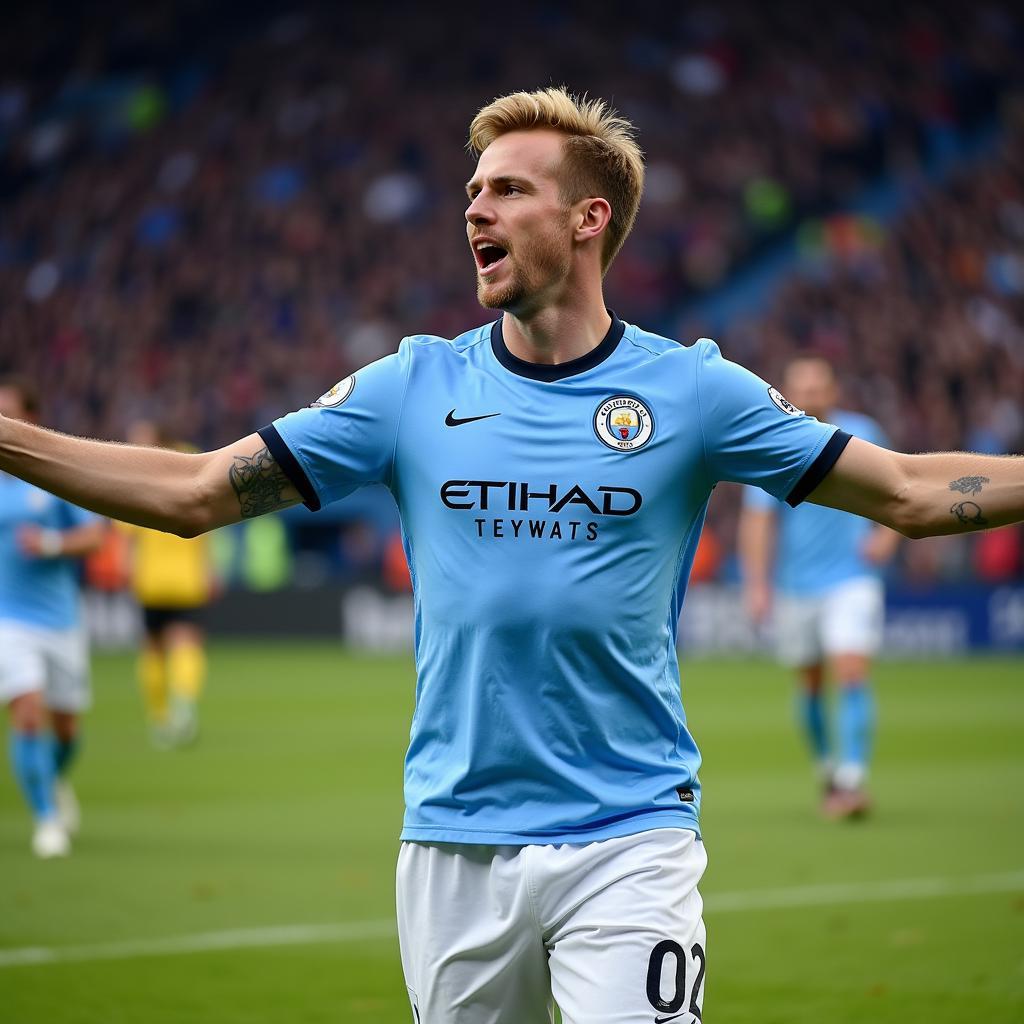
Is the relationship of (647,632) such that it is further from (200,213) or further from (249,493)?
(200,213)

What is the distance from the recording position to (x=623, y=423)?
11.7ft

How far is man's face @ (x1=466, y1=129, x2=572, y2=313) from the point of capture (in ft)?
11.9

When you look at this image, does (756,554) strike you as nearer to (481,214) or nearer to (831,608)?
(831,608)

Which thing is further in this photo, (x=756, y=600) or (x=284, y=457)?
(x=756, y=600)

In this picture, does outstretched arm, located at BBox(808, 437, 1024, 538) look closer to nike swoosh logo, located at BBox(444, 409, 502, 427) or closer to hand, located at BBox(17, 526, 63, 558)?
nike swoosh logo, located at BBox(444, 409, 502, 427)

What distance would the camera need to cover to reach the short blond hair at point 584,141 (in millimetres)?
3674

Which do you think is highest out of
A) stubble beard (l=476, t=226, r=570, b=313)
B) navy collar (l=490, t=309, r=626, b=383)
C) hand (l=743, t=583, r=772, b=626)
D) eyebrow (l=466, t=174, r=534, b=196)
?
eyebrow (l=466, t=174, r=534, b=196)

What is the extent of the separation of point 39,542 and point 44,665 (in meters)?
0.72

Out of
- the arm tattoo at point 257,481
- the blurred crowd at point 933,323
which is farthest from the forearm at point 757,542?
the blurred crowd at point 933,323

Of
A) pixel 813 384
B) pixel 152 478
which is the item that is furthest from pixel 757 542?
pixel 152 478

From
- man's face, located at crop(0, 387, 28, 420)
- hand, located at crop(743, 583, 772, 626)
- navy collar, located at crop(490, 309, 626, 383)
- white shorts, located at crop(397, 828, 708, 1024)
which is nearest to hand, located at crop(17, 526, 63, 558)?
man's face, located at crop(0, 387, 28, 420)

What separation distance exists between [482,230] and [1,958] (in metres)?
4.69

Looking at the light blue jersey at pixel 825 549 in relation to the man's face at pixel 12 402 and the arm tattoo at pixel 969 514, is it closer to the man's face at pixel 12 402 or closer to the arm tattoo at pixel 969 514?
the man's face at pixel 12 402

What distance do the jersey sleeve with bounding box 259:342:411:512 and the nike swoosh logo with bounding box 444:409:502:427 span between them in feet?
0.36
